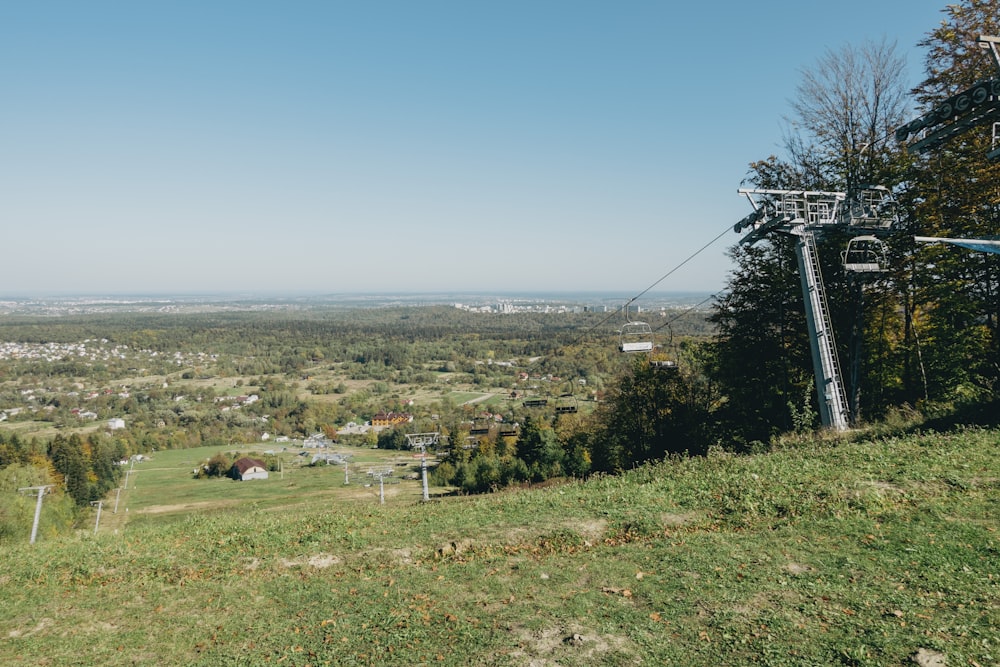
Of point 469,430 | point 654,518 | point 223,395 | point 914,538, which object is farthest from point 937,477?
point 223,395

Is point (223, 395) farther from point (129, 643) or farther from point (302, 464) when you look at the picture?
point (129, 643)

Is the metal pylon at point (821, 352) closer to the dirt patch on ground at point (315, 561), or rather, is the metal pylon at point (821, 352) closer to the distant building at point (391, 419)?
the dirt patch on ground at point (315, 561)

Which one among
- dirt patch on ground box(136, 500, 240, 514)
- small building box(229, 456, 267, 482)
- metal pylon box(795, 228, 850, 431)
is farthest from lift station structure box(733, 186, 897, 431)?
small building box(229, 456, 267, 482)

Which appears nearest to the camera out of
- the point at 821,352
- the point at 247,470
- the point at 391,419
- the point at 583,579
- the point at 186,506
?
the point at 583,579

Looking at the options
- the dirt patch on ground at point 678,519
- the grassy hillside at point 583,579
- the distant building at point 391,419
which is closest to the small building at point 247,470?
the distant building at point 391,419

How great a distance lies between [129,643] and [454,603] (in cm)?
395

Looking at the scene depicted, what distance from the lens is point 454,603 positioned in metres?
7.23

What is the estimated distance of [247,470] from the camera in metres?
62.2

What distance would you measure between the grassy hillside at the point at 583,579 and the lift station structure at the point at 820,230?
416 cm

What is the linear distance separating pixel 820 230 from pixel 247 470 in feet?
206

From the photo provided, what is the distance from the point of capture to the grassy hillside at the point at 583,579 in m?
5.90

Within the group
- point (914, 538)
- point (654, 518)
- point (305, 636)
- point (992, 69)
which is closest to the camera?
point (305, 636)

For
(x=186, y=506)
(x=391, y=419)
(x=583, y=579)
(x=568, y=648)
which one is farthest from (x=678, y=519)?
(x=391, y=419)

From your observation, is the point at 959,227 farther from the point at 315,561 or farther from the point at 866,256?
the point at 315,561
